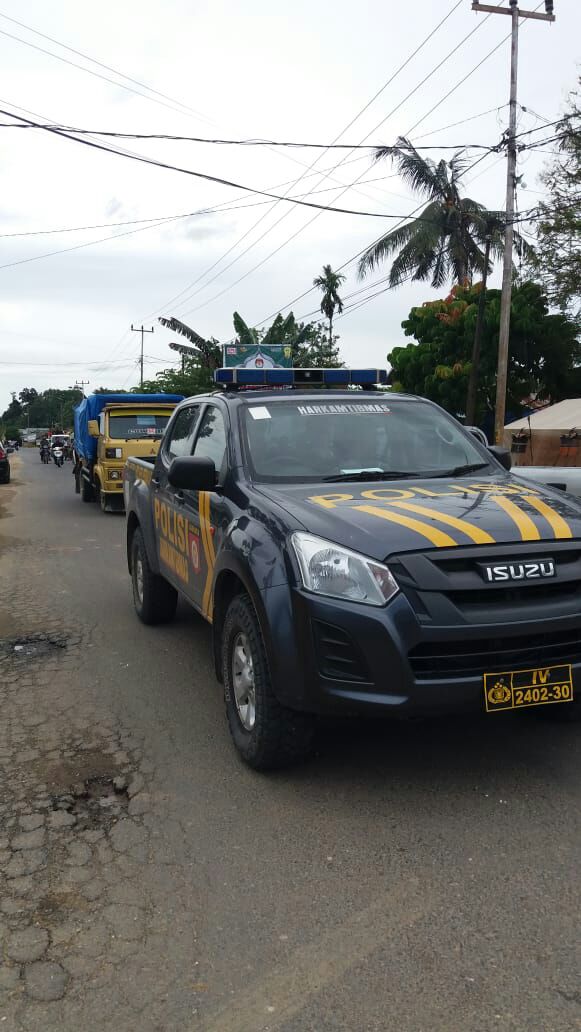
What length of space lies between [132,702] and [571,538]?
8.85 feet

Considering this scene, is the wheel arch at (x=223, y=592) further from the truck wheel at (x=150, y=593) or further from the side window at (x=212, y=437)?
the truck wheel at (x=150, y=593)

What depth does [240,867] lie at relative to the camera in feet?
10.2

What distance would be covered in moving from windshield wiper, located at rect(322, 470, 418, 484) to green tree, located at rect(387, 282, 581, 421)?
21480 mm

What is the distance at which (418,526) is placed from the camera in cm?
346

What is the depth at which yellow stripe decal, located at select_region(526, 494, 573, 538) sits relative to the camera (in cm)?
355

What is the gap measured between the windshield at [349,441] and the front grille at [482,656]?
4.38 ft

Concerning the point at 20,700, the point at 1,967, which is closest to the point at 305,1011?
the point at 1,967

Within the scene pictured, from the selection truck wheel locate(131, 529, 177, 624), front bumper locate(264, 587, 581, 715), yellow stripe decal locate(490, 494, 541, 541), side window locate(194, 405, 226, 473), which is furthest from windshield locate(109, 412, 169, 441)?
front bumper locate(264, 587, 581, 715)

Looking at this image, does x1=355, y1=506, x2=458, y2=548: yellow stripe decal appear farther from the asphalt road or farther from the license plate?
the asphalt road

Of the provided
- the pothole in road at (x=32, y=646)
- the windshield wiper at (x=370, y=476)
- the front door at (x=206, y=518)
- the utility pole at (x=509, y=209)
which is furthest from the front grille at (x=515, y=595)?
the utility pole at (x=509, y=209)

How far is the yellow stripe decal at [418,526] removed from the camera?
3.36 m

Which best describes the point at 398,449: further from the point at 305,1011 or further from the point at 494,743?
the point at 305,1011

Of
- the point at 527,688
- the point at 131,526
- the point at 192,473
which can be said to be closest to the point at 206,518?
the point at 192,473

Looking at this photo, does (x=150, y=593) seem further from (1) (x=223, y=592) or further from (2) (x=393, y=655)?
(2) (x=393, y=655)
